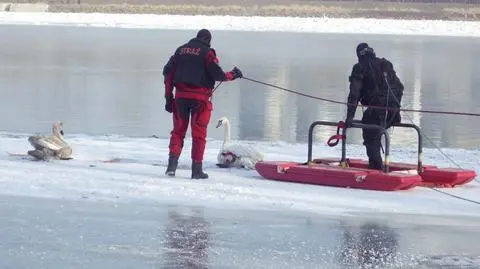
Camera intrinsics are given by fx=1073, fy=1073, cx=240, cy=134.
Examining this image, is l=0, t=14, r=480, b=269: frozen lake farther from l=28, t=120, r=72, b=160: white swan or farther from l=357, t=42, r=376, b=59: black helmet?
l=357, t=42, r=376, b=59: black helmet

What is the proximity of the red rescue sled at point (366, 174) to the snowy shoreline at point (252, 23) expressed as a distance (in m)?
36.9

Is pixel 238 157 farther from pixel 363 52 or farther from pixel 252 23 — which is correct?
pixel 252 23

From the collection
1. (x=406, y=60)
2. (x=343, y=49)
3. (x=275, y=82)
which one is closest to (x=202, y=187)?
(x=275, y=82)

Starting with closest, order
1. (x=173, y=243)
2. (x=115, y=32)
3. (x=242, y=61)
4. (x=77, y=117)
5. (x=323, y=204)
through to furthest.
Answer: (x=173, y=243), (x=323, y=204), (x=77, y=117), (x=242, y=61), (x=115, y=32)

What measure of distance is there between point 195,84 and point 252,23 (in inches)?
1693

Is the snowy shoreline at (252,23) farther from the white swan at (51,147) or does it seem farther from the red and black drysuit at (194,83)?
the red and black drysuit at (194,83)

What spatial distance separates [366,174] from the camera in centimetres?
862

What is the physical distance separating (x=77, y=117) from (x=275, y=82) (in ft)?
20.6

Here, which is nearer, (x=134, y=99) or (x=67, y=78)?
(x=134, y=99)

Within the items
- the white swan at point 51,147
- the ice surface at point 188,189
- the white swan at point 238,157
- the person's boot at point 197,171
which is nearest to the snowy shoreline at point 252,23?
the white swan at point 51,147

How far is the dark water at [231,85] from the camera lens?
1467cm

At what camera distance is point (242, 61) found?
26.0 m

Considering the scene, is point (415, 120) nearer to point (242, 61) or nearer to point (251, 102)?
point (251, 102)

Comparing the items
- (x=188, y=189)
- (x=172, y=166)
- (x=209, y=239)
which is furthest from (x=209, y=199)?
(x=209, y=239)
